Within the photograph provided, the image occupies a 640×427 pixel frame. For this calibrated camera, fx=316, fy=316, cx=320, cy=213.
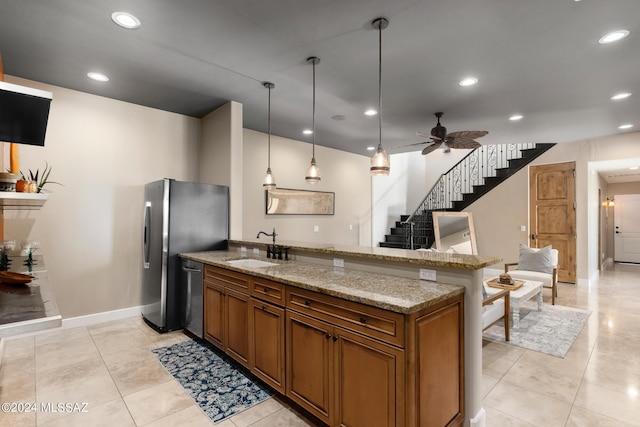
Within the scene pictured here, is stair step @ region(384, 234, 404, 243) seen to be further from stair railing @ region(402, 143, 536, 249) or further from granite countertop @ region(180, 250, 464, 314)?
granite countertop @ region(180, 250, 464, 314)

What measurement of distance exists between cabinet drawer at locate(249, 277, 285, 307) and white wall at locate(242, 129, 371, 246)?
9.79 ft

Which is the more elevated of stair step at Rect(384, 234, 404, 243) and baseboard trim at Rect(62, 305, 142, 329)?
stair step at Rect(384, 234, 404, 243)

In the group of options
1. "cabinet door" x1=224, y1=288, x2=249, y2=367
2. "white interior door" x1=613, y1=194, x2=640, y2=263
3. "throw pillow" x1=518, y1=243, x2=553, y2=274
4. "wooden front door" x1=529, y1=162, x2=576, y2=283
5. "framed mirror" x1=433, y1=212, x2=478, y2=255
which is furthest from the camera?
"white interior door" x1=613, y1=194, x2=640, y2=263

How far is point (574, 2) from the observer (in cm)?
222

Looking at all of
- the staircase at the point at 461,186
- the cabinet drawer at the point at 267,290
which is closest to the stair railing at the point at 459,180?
the staircase at the point at 461,186

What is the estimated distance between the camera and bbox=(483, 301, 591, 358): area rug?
3459 mm

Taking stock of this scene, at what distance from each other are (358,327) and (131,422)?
1.75 metres

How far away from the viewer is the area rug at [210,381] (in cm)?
236

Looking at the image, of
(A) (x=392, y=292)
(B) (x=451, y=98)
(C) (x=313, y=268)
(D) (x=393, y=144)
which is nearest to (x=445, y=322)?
(A) (x=392, y=292)

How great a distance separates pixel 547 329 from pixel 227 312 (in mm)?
3850

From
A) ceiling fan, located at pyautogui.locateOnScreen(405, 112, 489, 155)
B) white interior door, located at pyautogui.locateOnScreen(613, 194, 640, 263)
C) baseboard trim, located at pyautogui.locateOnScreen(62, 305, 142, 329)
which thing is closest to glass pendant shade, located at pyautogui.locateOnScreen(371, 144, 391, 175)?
ceiling fan, located at pyautogui.locateOnScreen(405, 112, 489, 155)

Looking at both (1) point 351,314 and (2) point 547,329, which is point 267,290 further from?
(2) point 547,329

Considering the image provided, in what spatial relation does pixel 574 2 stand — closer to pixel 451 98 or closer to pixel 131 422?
pixel 451 98

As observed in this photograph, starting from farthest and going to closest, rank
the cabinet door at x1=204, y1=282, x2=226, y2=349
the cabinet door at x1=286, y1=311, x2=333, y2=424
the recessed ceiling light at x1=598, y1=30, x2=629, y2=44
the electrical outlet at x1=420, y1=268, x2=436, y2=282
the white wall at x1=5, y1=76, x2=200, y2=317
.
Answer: the white wall at x1=5, y1=76, x2=200, y2=317
the cabinet door at x1=204, y1=282, x2=226, y2=349
the recessed ceiling light at x1=598, y1=30, x2=629, y2=44
the electrical outlet at x1=420, y1=268, x2=436, y2=282
the cabinet door at x1=286, y1=311, x2=333, y2=424
